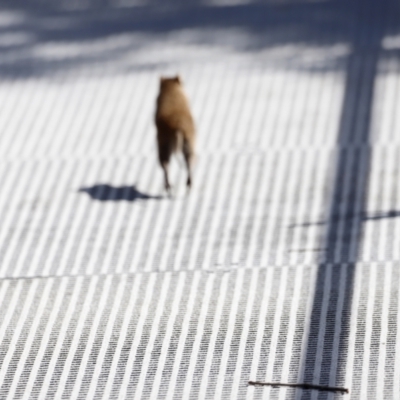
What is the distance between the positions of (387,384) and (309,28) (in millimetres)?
4677

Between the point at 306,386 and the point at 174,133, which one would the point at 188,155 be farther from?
the point at 306,386

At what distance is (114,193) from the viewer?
16.1 ft

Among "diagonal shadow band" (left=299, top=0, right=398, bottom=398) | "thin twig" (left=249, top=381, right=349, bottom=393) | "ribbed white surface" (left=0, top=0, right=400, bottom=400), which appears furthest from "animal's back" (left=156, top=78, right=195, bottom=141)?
"thin twig" (left=249, top=381, right=349, bottom=393)

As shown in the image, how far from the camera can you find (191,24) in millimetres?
7516

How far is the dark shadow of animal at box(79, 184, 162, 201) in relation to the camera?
4836 millimetres

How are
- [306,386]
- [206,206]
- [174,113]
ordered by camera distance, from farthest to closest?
[174,113], [206,206], [306,386]

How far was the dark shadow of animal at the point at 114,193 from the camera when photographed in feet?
15.9

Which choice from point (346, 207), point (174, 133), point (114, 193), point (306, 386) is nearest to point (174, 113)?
point (174, 133)

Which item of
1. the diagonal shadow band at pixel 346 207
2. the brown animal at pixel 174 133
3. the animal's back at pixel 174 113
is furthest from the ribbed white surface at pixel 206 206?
the animal's back at pixel 174 113

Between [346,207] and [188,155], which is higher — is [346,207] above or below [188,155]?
below

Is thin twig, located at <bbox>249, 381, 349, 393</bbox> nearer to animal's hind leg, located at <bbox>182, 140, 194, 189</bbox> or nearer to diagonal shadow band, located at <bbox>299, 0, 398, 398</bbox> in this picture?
diagonal shadow band, located at <bbox>299, 0, 398, 398</bbox>

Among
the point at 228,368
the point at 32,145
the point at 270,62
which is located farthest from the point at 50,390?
the point at 270,62

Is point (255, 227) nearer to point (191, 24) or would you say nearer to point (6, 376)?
point (6, 376)

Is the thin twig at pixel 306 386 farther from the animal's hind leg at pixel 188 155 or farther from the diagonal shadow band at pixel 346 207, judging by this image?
the animal's hind leg at pixel 188 155
